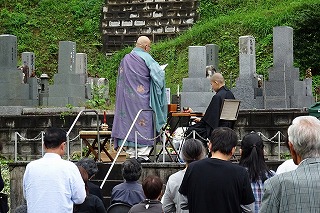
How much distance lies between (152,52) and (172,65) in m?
2.38

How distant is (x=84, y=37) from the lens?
38.3 metres

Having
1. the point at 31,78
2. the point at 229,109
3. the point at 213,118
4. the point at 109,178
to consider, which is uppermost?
the point at 31,78

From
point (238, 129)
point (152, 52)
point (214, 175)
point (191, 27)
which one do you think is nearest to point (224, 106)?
point (214, 175)

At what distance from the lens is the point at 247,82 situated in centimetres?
2352

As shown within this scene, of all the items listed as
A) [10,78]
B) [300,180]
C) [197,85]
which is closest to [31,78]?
[10,78]

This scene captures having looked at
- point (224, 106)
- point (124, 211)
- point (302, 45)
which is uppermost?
point (302, 45)

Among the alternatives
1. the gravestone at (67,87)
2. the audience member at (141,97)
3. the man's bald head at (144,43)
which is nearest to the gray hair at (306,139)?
the audience member at (141,97)

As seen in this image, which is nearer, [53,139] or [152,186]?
[53,139]

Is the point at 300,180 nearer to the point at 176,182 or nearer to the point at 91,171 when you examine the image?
the point at 176,182

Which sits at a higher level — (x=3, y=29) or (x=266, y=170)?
(x=3, y=29)

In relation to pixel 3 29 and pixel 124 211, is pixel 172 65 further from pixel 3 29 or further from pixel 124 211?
pixel 124 211

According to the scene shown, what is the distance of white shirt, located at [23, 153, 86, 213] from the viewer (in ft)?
24.8

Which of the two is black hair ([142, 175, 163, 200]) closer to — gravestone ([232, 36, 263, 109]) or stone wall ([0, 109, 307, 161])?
stone wall ([0, 109, 307, 161])

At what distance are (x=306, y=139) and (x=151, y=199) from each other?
2.66 metres
